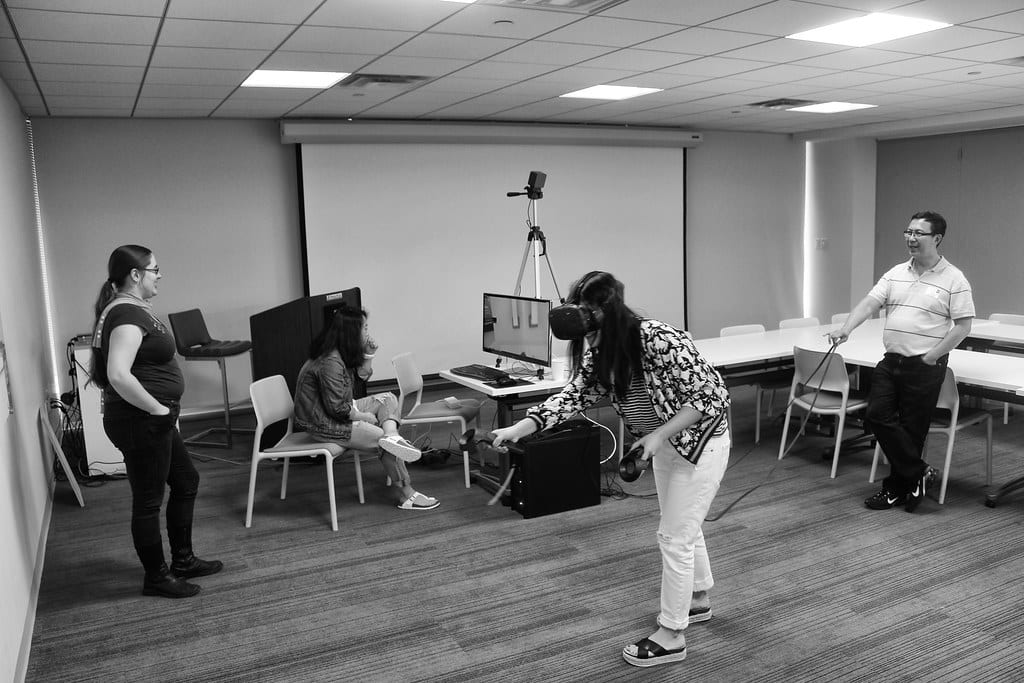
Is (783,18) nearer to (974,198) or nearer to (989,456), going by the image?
(989,456)

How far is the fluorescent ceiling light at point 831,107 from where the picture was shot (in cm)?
706

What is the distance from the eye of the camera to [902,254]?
947cm

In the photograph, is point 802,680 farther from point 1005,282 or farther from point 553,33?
point 1005,282

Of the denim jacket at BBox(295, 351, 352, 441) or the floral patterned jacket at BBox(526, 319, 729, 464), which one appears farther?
the denim jacket at BBox(295, 351, 352, 441)

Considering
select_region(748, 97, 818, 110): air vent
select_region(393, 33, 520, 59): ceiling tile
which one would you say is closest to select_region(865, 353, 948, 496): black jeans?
select_region(393, 33, 520, 59): ceiling tile

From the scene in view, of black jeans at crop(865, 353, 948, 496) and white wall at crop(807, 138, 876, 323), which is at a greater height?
white wall at crop(807, 138, 876, 323)

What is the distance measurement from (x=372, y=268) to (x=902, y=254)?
600 centimetres

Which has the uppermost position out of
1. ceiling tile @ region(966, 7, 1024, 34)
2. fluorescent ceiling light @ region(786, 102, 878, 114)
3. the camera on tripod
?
fluorescent ceiling light @ region(786, 102, 878, 114)

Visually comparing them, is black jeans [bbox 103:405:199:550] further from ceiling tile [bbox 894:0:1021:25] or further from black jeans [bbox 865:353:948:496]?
ceiling tile [bbox 894:0:1021:25]

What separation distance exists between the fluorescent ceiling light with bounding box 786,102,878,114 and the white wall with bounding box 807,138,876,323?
2171 millimetres

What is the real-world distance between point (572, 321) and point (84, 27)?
8.68ft

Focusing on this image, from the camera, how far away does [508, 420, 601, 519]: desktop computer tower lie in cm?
427

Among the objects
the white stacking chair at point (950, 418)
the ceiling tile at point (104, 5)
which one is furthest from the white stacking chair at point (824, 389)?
the ceiling tile at point (104, 5)

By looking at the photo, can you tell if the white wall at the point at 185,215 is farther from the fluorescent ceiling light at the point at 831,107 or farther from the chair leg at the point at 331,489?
the fluorescent ceiling light at the point at 831,107
